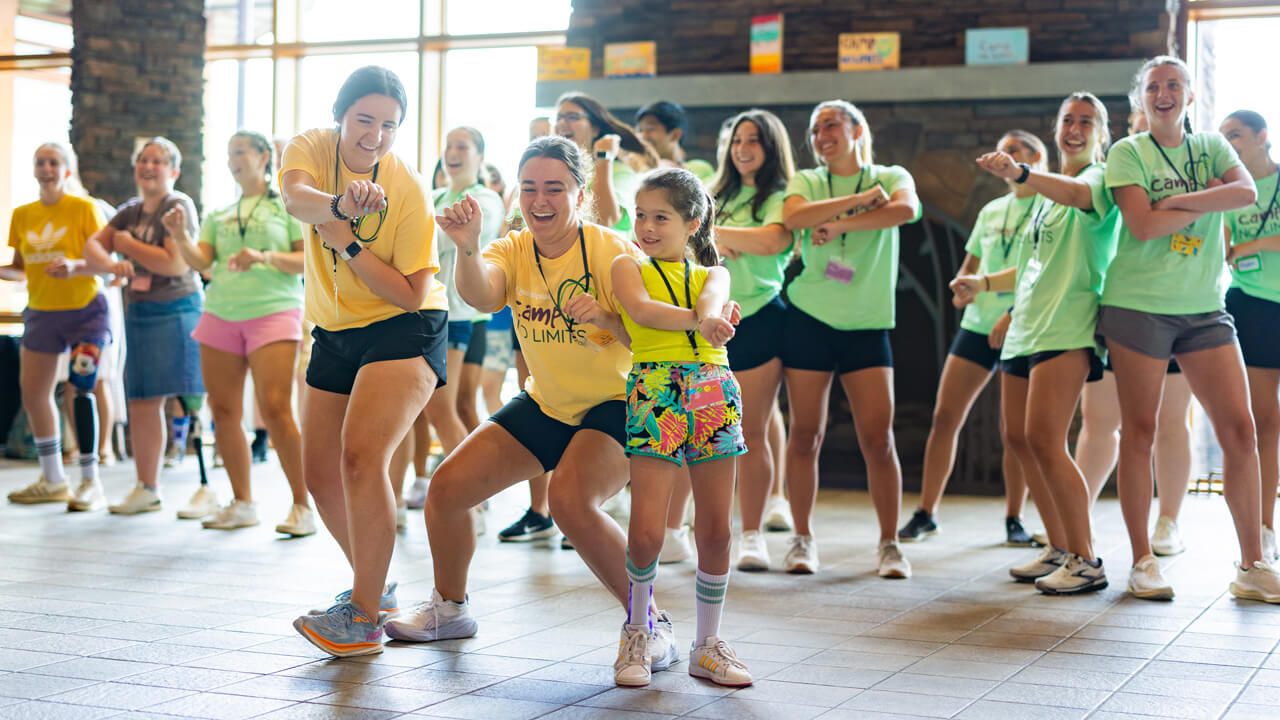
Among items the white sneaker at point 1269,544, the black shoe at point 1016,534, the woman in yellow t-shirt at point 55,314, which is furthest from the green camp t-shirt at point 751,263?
the woman in yellow t-shirt at point 55,314

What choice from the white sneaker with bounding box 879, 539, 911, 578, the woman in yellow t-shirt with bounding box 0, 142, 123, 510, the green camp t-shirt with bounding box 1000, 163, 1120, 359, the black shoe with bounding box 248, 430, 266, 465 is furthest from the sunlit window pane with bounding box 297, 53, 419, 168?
the green camp t-shirt with bounding box 1000, 163, 1120, 359

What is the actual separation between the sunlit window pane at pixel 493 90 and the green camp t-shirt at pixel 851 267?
5.55m

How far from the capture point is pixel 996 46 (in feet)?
22.6

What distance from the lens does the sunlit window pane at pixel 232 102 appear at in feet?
32.2

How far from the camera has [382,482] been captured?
280 cm

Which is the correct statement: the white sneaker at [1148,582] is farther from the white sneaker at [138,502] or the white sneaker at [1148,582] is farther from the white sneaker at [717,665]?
the white sneaker at [138,502]

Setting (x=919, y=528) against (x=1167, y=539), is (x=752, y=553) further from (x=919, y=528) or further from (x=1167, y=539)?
(x=1167, y=539)

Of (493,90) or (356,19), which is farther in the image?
(356,19)

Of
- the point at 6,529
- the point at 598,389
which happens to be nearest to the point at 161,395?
the point at 6,529

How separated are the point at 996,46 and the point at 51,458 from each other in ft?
18.2

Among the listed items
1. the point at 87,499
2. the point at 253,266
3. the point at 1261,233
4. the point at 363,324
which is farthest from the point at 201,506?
the point at 1261,233

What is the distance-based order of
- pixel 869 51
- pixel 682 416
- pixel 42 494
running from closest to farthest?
pixel 682 416 → pixel 42 494 → pixel 869 51

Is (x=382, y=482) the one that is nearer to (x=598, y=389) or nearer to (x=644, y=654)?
(x=598, y=389)

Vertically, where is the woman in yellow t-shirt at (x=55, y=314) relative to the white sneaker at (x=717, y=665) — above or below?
above
